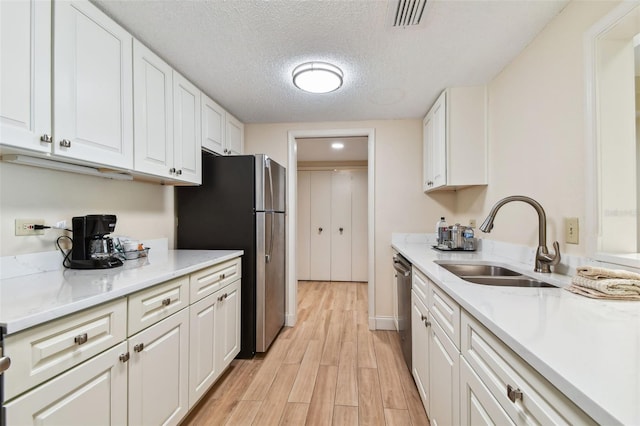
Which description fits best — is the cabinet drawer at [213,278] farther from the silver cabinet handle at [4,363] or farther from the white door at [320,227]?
the white door at [320,227]

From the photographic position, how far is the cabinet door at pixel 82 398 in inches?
30.7

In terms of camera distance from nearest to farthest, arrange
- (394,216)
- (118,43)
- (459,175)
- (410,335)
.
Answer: (118,43) → (410,335) → (459,175) → (394,216)

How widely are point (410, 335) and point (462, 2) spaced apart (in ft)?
6.80

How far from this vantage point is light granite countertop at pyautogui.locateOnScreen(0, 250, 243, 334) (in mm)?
801

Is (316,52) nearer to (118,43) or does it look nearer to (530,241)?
(118,43)

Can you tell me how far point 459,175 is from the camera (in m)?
2.25

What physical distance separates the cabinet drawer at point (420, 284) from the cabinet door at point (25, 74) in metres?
1.97

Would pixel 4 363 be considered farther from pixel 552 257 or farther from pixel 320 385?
pixel 552 257

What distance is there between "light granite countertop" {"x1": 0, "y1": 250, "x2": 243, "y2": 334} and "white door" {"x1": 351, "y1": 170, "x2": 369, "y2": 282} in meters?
3.64

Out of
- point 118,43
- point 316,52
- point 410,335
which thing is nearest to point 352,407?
point 410,335

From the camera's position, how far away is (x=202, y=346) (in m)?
1.69

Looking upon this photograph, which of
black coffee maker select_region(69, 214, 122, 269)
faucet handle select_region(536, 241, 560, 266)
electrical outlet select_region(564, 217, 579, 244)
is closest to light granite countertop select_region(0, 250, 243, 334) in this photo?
black coffee maker select_region(69, 214, 122, 269)

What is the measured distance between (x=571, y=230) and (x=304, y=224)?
412 centimetres

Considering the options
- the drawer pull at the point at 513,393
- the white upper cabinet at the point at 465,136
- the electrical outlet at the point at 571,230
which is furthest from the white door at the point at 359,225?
the drawer pull at the point at 513,393
